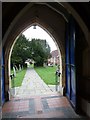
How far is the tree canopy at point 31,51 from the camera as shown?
20.6 metres

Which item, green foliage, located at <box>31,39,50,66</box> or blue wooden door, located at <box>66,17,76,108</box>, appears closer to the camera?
blue wooden door, located at <box>66,17,76,108</box>

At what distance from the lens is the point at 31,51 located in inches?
864

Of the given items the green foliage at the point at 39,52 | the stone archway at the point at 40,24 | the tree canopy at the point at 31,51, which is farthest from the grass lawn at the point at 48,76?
the stone archway at the point at 40,24

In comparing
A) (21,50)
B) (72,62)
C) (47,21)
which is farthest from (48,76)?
(72,62)

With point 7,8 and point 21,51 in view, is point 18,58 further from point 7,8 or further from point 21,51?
point 7,8

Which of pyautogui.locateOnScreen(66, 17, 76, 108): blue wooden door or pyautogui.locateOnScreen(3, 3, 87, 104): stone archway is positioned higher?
pyautogui.locateOnScreen(3, 3, 87, 104): stone archway

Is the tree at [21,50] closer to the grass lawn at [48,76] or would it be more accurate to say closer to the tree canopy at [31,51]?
the tree canopy at [31,51]

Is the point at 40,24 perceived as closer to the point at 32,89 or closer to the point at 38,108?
the point at 32,89

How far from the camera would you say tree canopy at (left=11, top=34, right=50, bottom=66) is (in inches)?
812

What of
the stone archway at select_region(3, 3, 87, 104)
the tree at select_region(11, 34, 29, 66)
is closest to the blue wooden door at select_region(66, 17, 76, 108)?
the stone archway at select_region(3, 3, 87, 104)

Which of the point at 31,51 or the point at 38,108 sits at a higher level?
the point at 31,51

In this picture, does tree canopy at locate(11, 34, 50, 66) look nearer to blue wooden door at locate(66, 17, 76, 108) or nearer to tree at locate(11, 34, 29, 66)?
tree at locate(11, 34, 29, 66)

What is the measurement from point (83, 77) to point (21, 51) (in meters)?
15.6

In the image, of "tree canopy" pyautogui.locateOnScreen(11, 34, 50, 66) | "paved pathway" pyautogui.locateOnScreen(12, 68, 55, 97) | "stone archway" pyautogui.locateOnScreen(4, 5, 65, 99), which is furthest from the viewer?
"tree canopy" pyautogui.locateOnScreen(11, 34, 50, 66)
